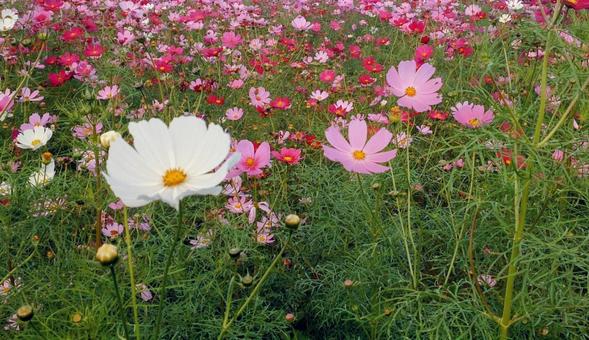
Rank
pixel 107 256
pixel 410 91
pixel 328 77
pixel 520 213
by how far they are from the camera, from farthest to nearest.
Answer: pixel 328 77
pixel 410 91
pixel 520 213
pixel 107 256

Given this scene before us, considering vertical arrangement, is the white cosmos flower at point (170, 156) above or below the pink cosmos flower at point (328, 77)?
above

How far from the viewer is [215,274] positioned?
1.10 m

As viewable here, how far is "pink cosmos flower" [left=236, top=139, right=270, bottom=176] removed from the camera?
3.29ft

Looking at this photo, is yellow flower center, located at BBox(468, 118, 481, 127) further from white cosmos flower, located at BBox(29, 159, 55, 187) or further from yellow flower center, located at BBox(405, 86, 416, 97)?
white cosmos flower, located at BBox(29, 159, 55, 187)

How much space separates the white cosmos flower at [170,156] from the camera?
657mm

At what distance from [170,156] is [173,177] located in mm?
40

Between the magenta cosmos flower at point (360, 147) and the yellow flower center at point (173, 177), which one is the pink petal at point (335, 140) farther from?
the yellow flower center at point (173, 177)

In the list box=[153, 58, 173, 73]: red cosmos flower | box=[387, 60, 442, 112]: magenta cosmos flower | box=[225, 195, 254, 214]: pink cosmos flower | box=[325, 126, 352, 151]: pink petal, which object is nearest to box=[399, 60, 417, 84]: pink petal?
box=[387, 60, 442, 112]: magenta cosmos flower

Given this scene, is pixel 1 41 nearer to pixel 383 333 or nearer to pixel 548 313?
pixel 383 333

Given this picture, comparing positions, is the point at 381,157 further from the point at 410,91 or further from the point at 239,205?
the point at 239,205

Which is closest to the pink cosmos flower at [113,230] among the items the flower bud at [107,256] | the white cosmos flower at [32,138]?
the white cosmos flower at [32,138]

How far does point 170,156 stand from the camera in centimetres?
72

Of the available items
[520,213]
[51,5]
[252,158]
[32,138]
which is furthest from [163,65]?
[520,213]

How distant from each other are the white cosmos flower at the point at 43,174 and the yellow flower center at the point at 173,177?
1.81ft
